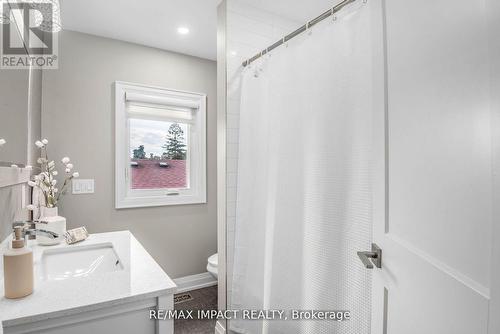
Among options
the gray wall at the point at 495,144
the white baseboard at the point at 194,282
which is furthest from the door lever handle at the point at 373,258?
the white baseboard at the point at 194,282

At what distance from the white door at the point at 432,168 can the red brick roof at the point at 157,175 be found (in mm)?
2237

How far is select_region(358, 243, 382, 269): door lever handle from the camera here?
839 millimetres

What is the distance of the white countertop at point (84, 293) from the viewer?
2.55 feet

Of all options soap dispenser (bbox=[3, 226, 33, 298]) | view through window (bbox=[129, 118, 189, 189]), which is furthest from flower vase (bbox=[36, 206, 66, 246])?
view through window (bbox=[129, 118, 189, 189])

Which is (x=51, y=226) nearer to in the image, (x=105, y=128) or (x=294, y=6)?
(x=105, y=128)

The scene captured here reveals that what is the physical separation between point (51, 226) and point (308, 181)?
4.81 ft

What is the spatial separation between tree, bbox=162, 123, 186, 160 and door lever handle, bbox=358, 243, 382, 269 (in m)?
2.26

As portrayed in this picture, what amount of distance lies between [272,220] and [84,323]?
991mm

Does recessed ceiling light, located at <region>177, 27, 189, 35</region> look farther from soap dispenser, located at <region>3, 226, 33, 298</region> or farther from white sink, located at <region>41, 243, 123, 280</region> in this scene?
soap dispenser, located at <region>3, 226, 33, 298</region>

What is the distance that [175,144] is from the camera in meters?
2.77

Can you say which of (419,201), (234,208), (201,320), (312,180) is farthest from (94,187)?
(419,201)

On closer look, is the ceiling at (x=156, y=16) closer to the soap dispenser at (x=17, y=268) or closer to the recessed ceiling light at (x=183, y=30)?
the recessed ceiling light at (x=183, y=30)

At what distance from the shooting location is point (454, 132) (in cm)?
54

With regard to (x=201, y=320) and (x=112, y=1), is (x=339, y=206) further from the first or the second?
(x=112, y=1)
